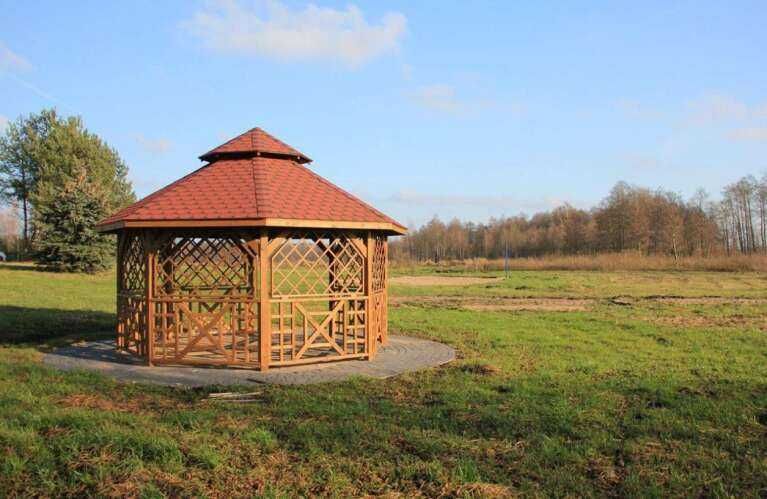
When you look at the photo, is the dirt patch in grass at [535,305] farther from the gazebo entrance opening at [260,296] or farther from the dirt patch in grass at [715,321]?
the gazebo entrance opening at [260,296]

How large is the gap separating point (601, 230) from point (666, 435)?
58169mm

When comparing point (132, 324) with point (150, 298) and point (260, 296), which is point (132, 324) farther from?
point (260, 296)

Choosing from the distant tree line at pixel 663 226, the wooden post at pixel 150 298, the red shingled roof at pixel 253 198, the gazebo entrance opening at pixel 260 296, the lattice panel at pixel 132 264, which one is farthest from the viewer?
the distant tree line at pixel 663 226

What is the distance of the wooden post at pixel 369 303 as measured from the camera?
9312 mm

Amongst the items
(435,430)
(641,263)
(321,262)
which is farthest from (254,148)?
(641,263)

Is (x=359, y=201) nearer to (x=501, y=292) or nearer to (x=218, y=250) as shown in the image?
(x=218, y=250)

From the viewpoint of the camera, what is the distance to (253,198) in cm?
861

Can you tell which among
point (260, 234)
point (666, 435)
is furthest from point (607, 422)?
point (260, 234)

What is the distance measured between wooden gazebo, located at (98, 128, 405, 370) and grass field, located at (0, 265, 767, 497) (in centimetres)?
155

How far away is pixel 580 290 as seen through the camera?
25.0 m

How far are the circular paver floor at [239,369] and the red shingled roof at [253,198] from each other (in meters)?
2.04

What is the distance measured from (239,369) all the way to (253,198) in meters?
2.47

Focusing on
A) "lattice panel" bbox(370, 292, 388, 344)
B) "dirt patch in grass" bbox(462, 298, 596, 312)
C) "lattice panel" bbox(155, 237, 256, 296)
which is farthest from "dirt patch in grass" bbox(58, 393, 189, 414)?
"dirt patch in grass" bbox(462, 298, 596, 312)

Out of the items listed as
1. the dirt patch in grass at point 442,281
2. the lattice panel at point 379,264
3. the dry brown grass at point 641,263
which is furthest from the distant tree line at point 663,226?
the lattice panel at point 379,264
